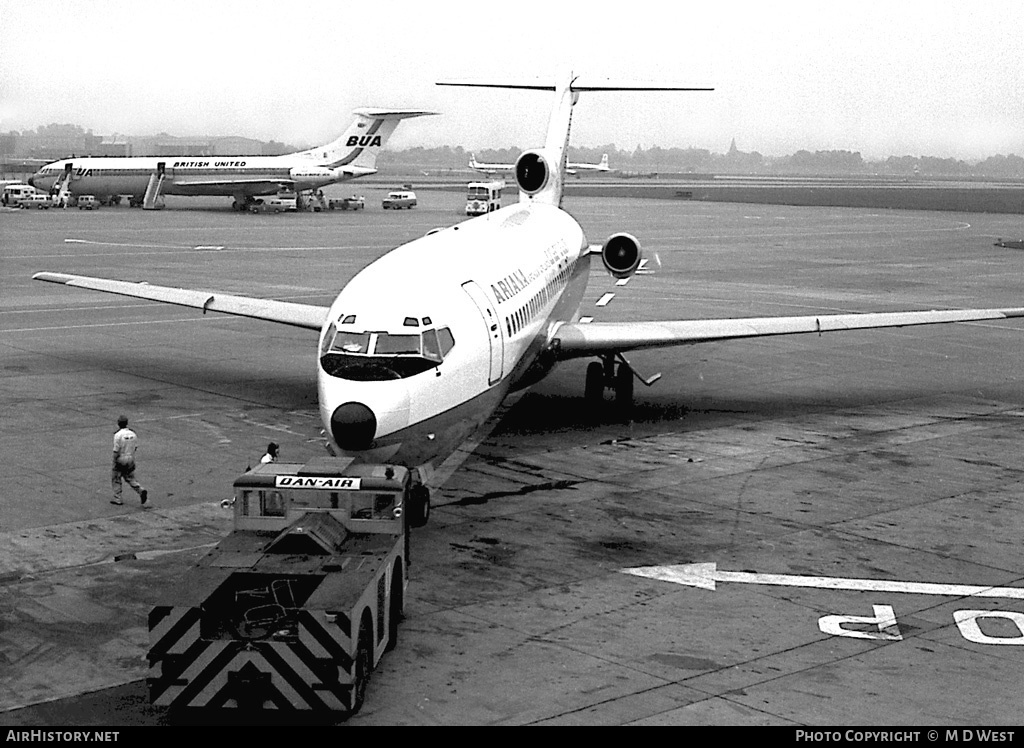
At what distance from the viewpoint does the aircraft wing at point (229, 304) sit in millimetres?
27234

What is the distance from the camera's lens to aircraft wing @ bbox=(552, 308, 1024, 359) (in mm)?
25875

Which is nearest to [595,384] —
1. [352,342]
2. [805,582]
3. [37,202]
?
[352,342]

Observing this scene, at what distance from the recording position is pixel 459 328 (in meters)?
18.9

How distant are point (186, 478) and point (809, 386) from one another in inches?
618

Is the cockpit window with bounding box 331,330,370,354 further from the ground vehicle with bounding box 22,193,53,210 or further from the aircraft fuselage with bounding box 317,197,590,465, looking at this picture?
the ground vehicle with bounding box 22,193,53,210

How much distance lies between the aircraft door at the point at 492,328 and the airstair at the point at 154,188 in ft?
273

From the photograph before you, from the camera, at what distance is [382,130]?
9862 cm

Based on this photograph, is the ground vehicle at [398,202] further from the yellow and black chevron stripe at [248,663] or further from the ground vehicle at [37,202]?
the yellow and black chevron stripe at [248,663]

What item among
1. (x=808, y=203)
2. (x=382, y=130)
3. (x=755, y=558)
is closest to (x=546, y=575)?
(x=755, y=558)

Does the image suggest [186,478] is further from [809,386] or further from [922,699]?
[809,386]

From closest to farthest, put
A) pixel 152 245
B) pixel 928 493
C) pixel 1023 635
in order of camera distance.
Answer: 1. pixel 1023 635
2. pixel 928 493
3. pixel 152 245

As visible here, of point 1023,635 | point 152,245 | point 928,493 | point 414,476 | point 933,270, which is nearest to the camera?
point 1023,635

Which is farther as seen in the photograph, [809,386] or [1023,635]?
[809,386]

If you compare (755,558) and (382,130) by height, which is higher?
(382,130)
